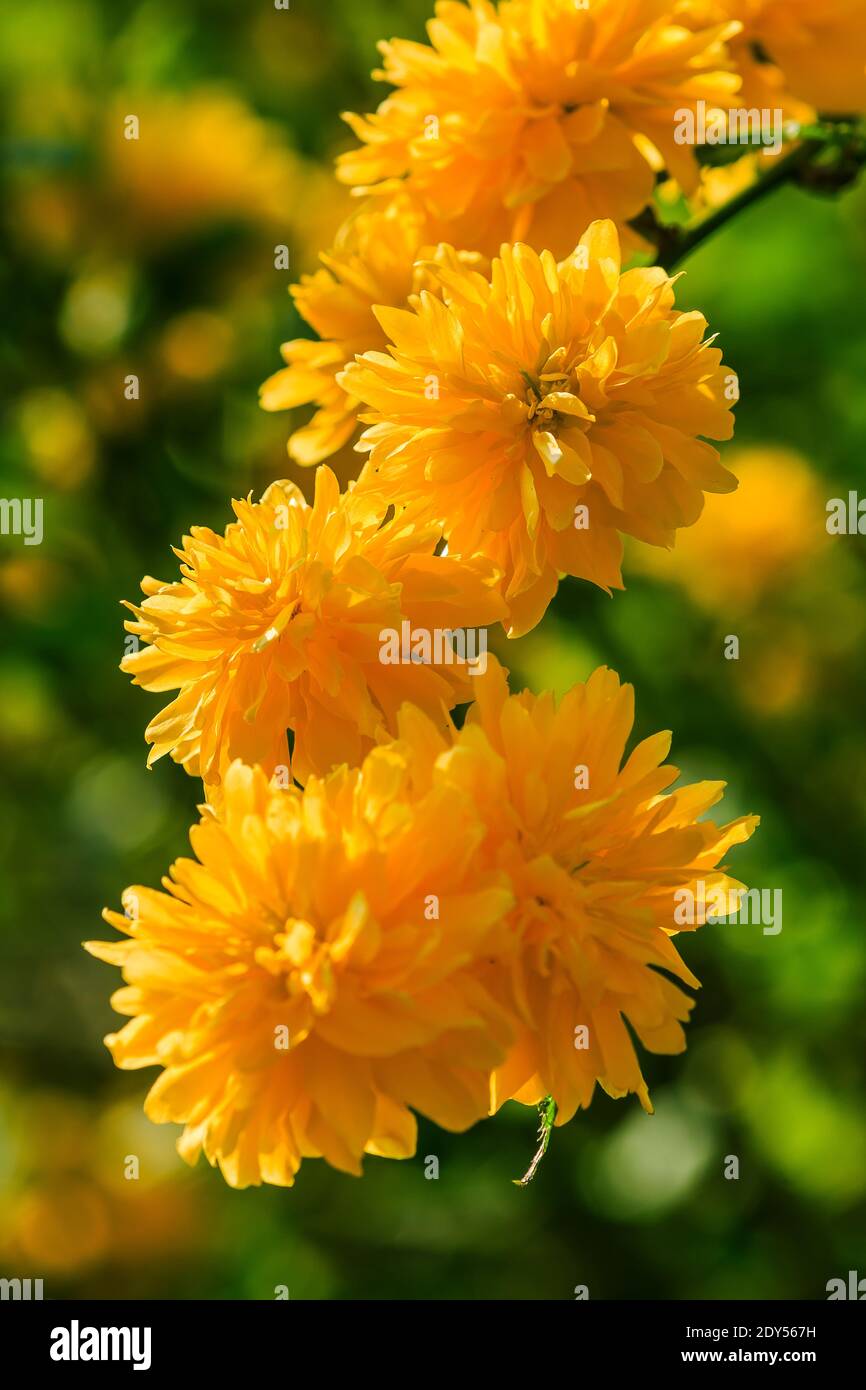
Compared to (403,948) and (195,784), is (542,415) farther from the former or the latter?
(195,784)

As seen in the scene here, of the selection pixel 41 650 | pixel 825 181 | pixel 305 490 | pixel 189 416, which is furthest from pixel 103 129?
pixel 825 181

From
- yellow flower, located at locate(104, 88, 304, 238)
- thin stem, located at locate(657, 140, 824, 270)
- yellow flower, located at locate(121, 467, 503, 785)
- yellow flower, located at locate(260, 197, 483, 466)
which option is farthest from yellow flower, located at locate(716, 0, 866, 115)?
yellow flower, located at locate(104, 88, 304, 238)

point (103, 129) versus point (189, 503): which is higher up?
point (103, 129)

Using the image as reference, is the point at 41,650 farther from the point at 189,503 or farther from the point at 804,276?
the point at 804,276

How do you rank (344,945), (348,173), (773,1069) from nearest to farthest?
(344,945) → (348,173) → (773,1069)

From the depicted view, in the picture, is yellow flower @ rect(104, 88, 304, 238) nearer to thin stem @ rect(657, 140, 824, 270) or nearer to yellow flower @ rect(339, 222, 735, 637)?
thin stem @ rect(657, 140, 824, 270)
